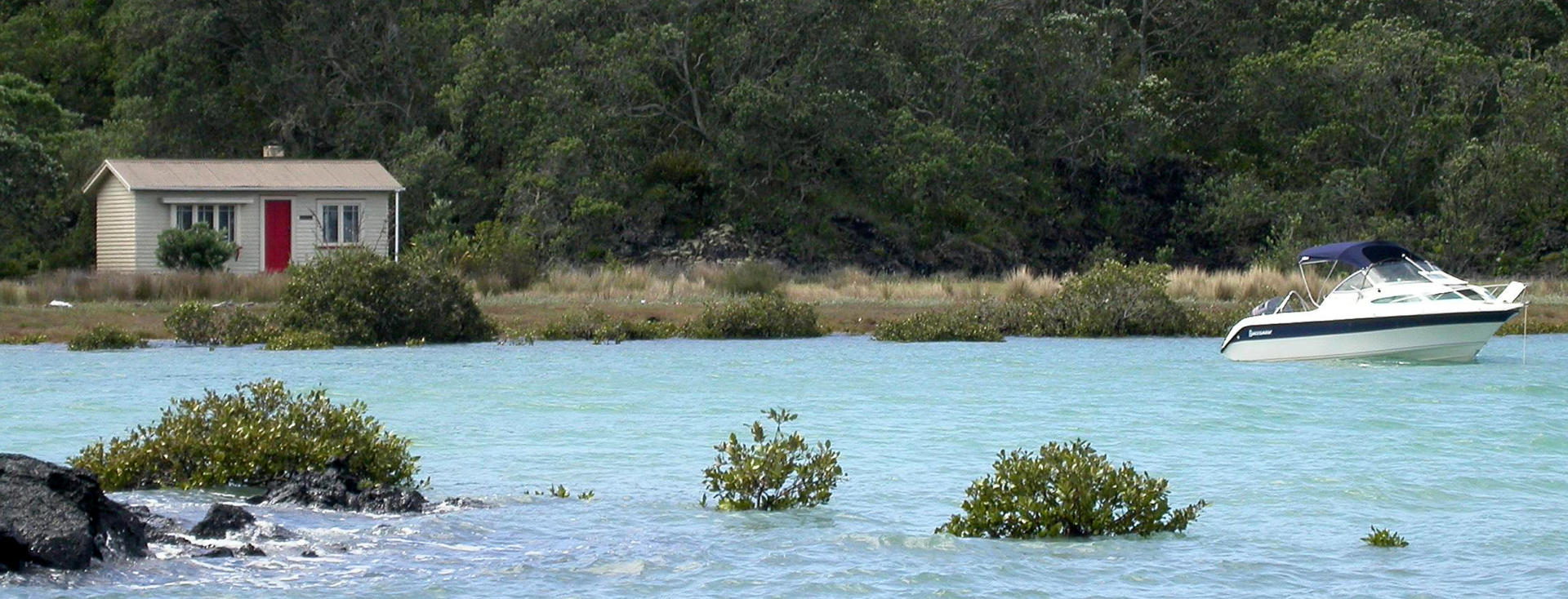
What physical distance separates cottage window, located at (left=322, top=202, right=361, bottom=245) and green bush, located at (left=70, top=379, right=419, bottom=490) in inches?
1286

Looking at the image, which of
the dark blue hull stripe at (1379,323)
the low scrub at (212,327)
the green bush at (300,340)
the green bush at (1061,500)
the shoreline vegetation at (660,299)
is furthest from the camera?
the shoreline vegetation at (660,299)

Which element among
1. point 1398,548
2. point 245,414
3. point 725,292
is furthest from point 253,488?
point 725,292

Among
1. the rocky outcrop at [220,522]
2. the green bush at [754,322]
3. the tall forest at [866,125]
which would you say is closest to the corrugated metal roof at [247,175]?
the tall forest at [866,125]

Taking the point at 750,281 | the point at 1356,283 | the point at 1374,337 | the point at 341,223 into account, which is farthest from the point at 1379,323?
the point at 341,223

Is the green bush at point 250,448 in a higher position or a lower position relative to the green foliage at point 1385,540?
higher

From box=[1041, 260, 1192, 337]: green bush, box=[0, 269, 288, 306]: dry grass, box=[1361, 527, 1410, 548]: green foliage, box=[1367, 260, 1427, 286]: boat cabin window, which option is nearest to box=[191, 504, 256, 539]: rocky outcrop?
box=[1361, 527, 1410, 548]: green foliage

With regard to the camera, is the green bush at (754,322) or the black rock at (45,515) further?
the green bush at (754,322)

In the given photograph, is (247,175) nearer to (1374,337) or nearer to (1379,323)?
(1374,337)

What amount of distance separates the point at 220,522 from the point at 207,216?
36.0 meters

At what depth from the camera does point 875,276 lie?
2016 inches

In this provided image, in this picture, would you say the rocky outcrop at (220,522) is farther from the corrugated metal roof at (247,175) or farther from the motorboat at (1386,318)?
the corrugated metal roof at (247,175)

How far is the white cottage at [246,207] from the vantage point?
46.5m

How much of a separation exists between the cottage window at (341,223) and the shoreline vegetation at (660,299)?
559cm

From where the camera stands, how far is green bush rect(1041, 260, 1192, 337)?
3609 centimetres
